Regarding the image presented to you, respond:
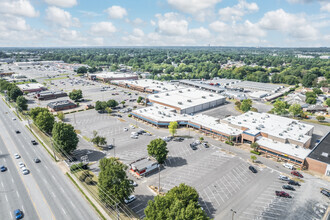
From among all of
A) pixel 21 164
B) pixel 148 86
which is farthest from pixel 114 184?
pixel 148 86

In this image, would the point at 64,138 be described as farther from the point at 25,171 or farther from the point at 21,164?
the point at 21,164

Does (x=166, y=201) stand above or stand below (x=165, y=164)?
above

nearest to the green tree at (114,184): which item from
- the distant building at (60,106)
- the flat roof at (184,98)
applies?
the flat roof at (184,98)

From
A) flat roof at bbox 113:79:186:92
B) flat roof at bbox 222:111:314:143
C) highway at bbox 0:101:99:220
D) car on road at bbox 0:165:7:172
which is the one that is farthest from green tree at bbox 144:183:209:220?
flat roof at bbox 113:79:186:92

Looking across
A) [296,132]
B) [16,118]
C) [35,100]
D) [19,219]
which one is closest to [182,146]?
[296,132]

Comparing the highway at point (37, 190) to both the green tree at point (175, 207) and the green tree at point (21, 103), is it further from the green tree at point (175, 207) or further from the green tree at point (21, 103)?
the green tree at point (21, 103)

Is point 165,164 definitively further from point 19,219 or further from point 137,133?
point 19,219

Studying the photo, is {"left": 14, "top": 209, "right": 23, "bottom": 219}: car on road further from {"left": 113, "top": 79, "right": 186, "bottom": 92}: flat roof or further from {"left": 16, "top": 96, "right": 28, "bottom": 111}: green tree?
{"left": 113, "top": 79, "right": 186, "bottom": 92}: flat roof
